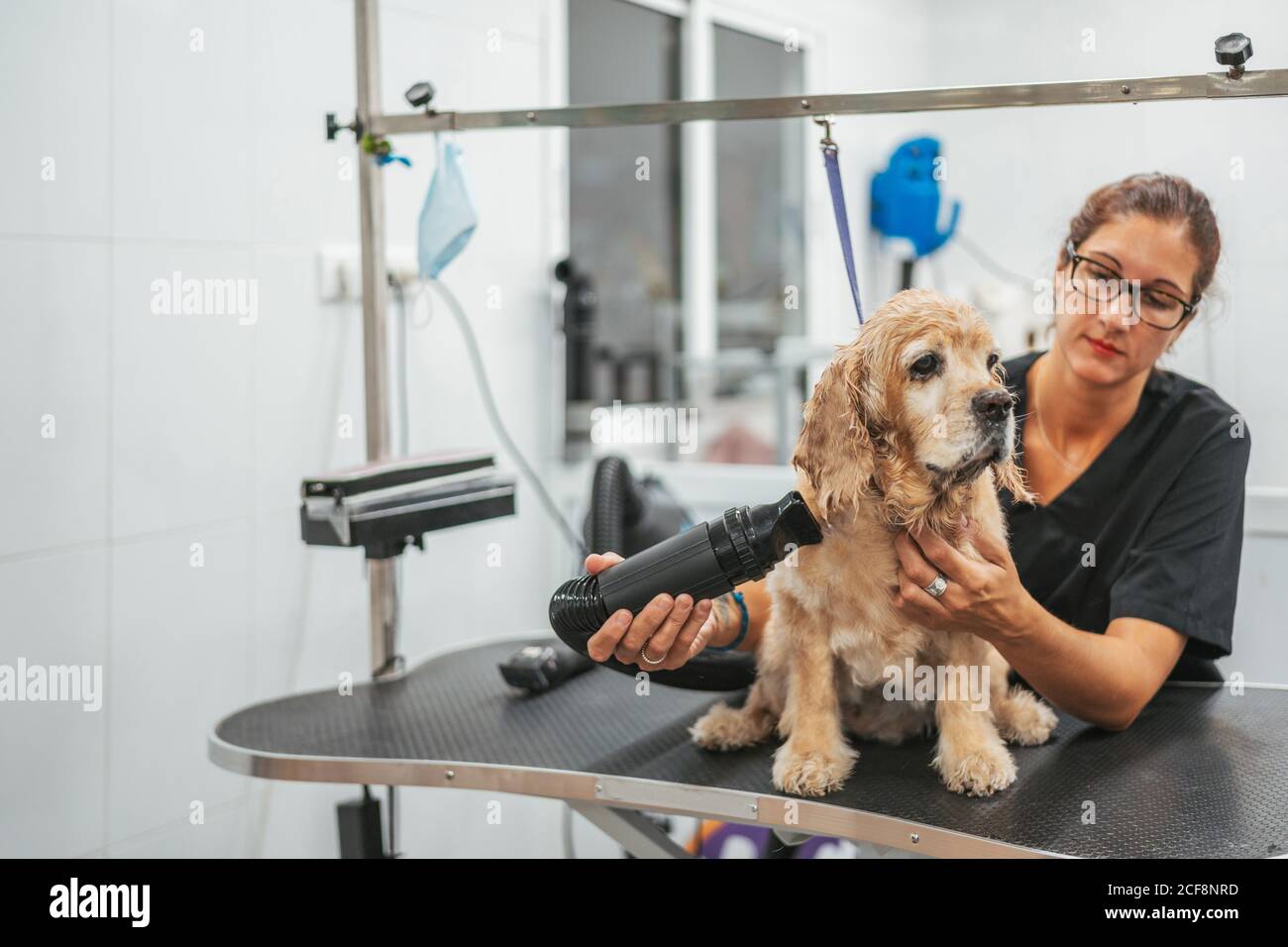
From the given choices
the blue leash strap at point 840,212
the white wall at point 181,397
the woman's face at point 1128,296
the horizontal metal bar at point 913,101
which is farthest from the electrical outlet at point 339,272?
the woman's face at point 1128,296

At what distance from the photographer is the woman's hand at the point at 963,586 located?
116 cm

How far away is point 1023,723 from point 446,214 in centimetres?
111

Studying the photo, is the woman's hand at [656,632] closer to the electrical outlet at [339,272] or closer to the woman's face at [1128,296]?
the woman's face at [1128,296]

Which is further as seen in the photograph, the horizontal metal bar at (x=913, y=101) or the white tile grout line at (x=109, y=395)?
the white tile grout line at (x=109, y=395)

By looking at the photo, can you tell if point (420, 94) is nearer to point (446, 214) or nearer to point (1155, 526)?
point (446, 214)

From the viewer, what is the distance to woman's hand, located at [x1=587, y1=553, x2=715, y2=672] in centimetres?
118

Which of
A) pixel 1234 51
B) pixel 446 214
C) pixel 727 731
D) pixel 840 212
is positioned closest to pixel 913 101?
pixel 840 212

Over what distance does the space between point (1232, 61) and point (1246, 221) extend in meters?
0.97

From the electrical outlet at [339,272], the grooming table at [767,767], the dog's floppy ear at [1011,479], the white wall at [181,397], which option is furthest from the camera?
the electrical outlet at [339,272]

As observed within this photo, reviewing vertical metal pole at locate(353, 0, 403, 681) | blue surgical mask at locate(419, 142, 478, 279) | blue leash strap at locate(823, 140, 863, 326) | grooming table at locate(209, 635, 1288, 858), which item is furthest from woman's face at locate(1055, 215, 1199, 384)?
vertical metal pole at locate(353, 0, 403, 681)

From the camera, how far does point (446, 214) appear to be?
1.68 metres

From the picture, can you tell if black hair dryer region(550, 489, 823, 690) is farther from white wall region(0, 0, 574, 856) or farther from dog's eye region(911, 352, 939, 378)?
white wall region(0, 0, 574, 856)

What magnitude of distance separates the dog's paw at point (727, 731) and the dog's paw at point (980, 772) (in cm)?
26

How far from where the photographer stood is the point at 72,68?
166 centimetres
